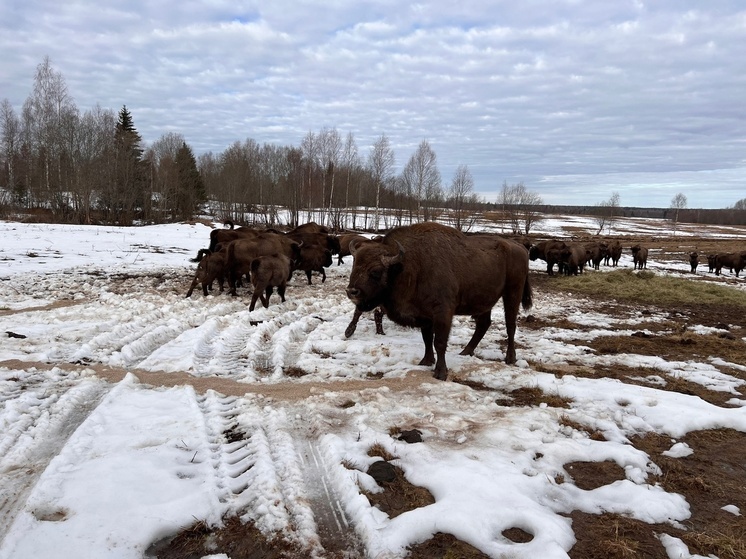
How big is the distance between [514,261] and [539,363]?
5.73 feet

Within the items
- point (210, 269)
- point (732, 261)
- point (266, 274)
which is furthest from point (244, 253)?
point (732, 261)

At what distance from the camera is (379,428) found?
4.50 m

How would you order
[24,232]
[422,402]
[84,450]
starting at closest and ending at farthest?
[84,450] < [422,402] < [24,232]

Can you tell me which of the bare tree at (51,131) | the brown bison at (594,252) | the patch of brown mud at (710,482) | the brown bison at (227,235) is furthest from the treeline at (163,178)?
the patch of brown mud at (710,482)

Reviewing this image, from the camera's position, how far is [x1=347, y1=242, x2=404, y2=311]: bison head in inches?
240

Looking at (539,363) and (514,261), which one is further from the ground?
(514,261)

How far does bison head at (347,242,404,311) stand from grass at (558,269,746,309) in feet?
39.4

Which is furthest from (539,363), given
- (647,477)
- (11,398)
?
(11,398)

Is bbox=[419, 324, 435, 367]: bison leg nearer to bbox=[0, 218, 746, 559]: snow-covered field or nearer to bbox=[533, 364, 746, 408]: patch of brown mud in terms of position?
bbox=[0, 218, 746, 559]: snow-covered field

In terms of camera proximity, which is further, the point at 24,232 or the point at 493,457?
the point at 24,232

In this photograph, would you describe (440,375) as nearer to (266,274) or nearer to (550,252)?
(266,274)

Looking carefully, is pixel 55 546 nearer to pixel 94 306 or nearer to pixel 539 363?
pixel 539 363

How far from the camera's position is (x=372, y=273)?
6.10 meters

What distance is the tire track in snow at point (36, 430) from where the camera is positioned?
3.21 meters
